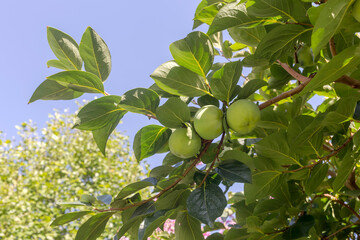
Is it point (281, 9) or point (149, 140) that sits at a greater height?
point (281, 9)

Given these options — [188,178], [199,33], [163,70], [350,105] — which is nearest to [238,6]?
[199,33]

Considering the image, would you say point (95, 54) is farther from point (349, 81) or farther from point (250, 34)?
point (349, 81)

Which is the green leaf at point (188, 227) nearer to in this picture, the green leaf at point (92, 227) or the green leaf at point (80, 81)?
the green leaf at point (92, 227)

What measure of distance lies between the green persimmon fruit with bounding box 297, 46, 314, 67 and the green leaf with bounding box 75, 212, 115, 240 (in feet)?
2.20

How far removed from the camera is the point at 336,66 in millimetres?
492

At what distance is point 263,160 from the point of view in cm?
88

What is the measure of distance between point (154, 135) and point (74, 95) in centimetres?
24

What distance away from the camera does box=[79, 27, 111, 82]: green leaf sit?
32.2 inches

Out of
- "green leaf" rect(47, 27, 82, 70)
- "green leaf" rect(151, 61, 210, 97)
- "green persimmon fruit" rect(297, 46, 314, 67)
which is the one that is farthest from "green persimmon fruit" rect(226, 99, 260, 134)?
"green leaf" rect(47, 27, 82, 70)

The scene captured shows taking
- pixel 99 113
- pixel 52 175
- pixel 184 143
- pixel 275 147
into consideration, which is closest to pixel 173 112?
pixel 184 143

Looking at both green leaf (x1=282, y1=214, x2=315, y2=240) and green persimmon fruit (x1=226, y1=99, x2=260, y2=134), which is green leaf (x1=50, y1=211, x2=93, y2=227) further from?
green leaf (x1=282, y1=214, x2=315, y2=240)

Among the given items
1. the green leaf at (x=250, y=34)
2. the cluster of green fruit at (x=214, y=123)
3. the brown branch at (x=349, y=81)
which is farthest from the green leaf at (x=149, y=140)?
the brown branch at (x=349, y=81)

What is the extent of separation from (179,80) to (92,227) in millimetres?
418

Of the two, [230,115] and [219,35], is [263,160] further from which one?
[219,35]
